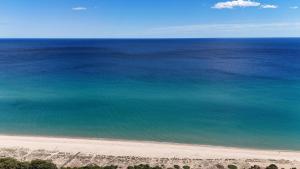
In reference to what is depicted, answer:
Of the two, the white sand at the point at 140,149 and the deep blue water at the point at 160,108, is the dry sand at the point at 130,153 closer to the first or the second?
the white sand at the point at 140,149

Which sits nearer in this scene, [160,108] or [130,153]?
[130,153]

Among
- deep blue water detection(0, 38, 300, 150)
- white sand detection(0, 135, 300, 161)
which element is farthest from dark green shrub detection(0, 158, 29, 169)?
deep blue water detection(0, 38, 300, 150)

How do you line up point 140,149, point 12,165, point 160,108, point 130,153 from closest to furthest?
point 12,165
point 130,153
point 140,149
point 160,108

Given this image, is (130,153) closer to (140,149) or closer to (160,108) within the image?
(140,149)

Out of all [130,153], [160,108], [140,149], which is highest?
A: [160,108]

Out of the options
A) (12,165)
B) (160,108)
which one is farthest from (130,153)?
(160,108)

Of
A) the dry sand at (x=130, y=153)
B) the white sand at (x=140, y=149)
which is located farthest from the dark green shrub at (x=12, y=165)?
the white sand at (x=140, y=149)

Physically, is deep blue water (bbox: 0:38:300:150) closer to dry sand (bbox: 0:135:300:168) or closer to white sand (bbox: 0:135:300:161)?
white sand (bbox: 0:135:300:161)

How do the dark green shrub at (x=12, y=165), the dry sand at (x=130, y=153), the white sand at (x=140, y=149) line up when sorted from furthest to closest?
the white sand at (x=140, y=149) < the dry sand at (x=130, y=153) < the dark green shrub at (x=12, y=165)
